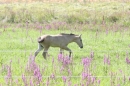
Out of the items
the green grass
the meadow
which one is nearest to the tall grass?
the meadow

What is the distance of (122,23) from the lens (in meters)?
23.9

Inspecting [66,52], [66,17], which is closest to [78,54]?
[66,52]

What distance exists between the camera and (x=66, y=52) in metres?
13.5

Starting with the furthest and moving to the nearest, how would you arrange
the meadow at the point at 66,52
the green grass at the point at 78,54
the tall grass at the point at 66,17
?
the tall grass at the point at 66,17, the green grass at the point at 78,54, the meadow at the point at 66,52

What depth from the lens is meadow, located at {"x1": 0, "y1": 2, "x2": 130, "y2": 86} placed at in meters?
7.28

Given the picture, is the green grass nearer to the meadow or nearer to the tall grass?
the meadow

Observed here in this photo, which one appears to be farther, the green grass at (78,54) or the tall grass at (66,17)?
the tall grass at (66,17)

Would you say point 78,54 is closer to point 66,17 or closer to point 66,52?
point 66,52

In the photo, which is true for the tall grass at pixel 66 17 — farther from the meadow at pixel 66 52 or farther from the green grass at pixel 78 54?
the green grass at pixel 78 54

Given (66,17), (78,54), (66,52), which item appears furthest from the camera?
(66,17)

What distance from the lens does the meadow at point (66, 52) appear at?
7283 mm

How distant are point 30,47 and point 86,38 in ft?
13.1

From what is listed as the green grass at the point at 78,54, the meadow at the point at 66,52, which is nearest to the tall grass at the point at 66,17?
the meadow at the point at 66,52

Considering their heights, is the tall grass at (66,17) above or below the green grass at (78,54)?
below
